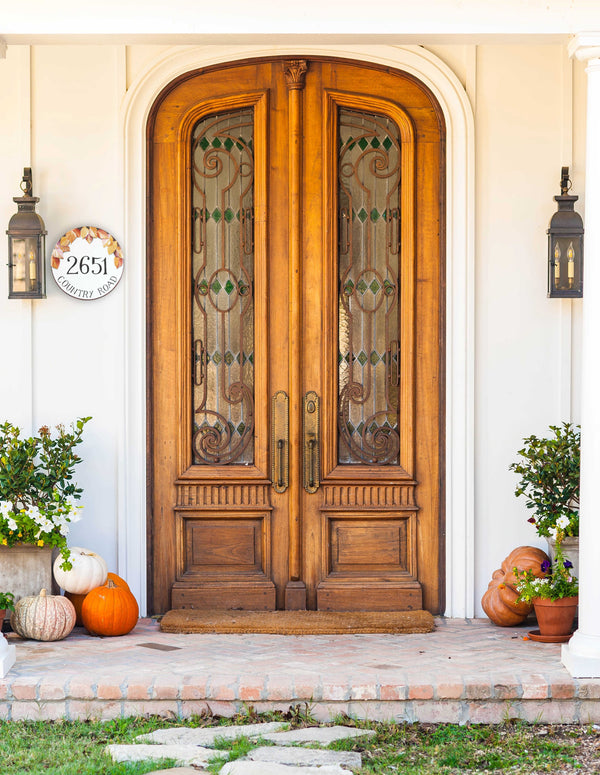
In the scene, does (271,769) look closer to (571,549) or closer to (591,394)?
(591,394)

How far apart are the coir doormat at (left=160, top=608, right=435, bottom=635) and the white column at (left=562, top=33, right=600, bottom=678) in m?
1.08

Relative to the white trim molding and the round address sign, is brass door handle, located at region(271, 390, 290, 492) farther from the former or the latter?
the round address sign

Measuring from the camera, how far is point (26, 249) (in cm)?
578

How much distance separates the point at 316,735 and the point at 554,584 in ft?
5.51

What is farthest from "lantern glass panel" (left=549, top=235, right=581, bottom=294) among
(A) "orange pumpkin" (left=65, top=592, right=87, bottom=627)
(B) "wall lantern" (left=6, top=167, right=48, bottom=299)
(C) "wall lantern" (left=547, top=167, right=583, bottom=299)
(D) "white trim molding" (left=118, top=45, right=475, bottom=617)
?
(A) "orange pumpkin" (left=65, top=592, right=87, bottom=627)

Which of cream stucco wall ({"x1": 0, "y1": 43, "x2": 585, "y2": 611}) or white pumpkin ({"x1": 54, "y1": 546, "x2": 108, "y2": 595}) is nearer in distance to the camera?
white pumpkin ({"x1": 54, "y1": 546, "x2": 108, "y2": 595})

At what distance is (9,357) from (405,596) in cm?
278

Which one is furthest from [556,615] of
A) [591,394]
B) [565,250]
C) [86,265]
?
[86,265]

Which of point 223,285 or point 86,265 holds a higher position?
point 86,265

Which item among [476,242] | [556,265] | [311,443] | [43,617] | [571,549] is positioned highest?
[476,242]

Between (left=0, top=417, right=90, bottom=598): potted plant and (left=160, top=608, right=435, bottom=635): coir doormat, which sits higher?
(left=0, top=417, right=90, bottom=598): potted plant

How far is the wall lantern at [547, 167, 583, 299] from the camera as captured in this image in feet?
19.0

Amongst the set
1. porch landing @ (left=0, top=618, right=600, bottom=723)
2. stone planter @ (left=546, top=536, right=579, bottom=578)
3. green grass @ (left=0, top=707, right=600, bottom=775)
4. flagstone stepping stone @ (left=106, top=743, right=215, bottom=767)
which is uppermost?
stone planter @ (left=546, top=536, right=579, bottom=578)
